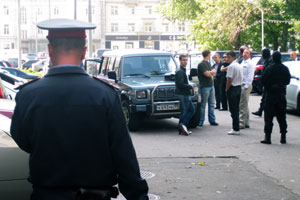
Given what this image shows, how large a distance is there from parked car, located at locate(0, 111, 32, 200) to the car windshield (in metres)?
9.34

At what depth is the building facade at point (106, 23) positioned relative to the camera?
89500mm

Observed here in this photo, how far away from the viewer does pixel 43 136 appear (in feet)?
9.71

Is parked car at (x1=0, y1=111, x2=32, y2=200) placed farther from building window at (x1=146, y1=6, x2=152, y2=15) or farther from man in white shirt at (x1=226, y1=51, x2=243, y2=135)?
building window at (x1=146, y1=6, x2=152, y2=15)

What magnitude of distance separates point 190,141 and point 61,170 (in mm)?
8834

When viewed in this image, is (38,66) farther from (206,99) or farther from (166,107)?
(166,107)

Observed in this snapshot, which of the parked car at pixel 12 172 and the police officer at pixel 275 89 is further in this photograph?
the police officer at pixel 275 89

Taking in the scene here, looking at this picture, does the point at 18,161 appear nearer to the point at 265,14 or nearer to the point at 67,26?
the point at 67,26

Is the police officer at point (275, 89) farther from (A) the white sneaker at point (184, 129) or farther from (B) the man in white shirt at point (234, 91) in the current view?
(A) the white sneaker at point (184, 129)

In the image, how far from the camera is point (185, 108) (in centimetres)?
1236

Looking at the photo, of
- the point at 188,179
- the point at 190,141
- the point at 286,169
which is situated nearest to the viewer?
the point at 188,179

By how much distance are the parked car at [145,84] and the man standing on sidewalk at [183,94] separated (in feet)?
2.11

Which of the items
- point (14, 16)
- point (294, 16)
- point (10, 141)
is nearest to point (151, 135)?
point (10, 141)

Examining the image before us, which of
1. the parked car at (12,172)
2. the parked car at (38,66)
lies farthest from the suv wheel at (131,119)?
the parked car at (38,66)

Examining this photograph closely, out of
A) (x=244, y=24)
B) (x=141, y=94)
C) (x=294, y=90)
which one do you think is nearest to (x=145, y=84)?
(x=141, y=94)
